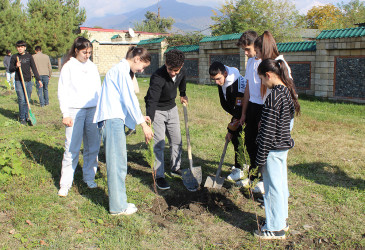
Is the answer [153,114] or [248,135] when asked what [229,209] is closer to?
[248,135]

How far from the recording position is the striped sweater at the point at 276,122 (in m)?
2.91

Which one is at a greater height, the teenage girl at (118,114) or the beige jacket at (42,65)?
the beige jacket at (42,65)

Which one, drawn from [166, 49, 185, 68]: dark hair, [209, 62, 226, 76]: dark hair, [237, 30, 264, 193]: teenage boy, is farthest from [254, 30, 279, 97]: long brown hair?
[166, 49, 185, 68]: dark hair

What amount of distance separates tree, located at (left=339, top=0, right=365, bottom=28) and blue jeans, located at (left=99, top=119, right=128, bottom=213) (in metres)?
44.4

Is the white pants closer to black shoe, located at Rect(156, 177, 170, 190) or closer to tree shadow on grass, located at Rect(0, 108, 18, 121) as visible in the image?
black shoe, located at Rect(156, 177, 170, 190)

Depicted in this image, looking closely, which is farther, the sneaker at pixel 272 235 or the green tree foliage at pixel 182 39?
the green tree foliage at pixel 182 39

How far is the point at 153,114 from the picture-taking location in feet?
14.4

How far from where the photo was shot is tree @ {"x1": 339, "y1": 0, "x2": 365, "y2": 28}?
141 feet

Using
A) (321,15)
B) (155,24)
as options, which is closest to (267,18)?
(321,15)

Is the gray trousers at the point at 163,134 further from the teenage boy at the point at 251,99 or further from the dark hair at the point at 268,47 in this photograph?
the dark hair at the point at 268,47

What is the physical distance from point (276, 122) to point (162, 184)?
2093 mm

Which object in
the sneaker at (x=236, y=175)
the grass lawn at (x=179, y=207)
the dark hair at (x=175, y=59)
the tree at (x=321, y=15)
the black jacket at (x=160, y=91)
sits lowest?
the grass lawn at (x=179, y=207)

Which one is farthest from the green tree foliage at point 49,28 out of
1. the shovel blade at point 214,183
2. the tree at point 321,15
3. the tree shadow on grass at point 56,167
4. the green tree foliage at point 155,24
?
the tree at point 321,15

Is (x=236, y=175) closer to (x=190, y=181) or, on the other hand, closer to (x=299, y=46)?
(x=190, y=181)
